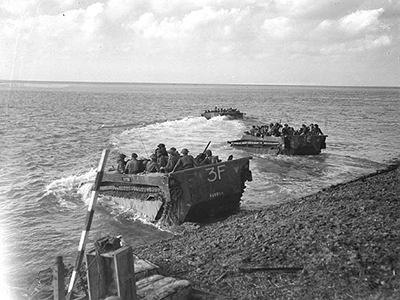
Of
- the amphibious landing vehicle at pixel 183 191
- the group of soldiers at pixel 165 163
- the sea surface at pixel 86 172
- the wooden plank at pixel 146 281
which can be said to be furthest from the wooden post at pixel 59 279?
the group of soldiers at pixel 165 163

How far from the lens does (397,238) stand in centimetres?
750

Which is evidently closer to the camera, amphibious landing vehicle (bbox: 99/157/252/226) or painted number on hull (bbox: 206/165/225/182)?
amphibious landing vehicle (bbox: 99/157/252/226)

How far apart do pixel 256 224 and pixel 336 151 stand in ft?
61.3

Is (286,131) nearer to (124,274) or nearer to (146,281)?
(146,281)

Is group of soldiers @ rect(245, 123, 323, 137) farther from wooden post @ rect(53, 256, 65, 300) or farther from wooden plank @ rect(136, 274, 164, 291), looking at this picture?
wooden post @ rect(53, 256, 65, 300)

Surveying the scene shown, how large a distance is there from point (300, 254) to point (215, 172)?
195 inches

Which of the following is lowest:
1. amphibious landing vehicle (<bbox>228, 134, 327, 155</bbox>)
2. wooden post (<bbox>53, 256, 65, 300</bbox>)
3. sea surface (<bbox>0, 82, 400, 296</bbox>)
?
sea surface (<bbox>0, 82, 400, 296</bbox>)

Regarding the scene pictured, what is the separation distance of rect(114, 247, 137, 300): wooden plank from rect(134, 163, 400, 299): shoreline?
1.76 meters

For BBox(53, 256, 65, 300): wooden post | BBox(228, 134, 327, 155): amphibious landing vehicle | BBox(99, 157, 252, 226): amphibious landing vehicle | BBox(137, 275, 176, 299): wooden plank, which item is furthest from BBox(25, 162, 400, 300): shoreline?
BBox(228, 134, 327, 155): amphibious landing vehicle

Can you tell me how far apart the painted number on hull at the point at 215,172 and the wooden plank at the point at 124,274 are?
21.9 feet

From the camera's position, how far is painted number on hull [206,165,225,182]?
11914 millimetres

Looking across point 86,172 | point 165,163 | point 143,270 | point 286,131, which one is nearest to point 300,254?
point 143,270

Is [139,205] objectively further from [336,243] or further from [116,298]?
[116,298]

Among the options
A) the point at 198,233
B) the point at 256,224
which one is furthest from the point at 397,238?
the point at 198,233
